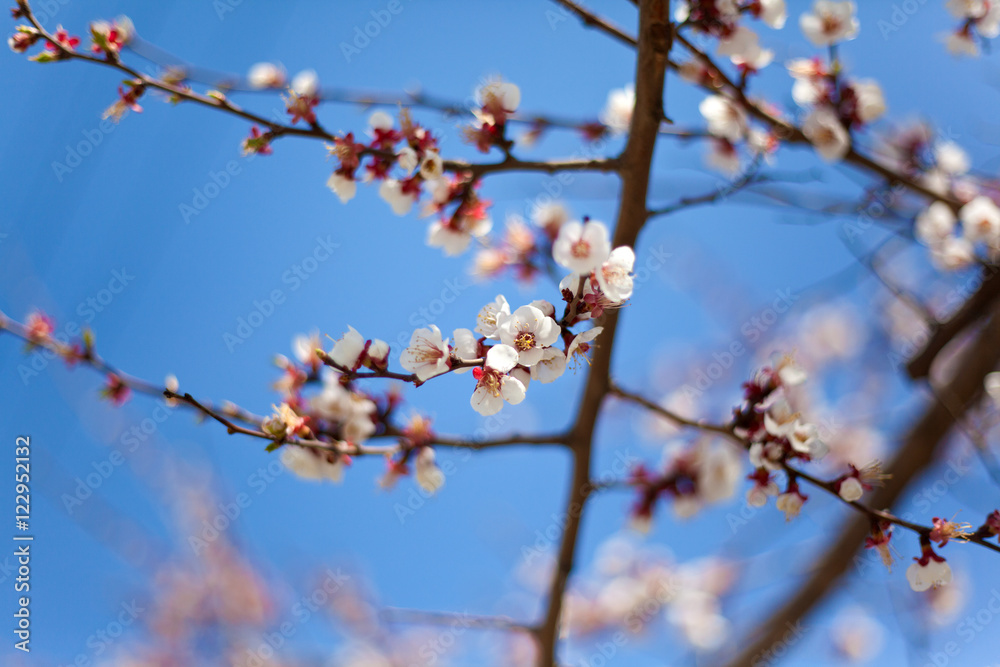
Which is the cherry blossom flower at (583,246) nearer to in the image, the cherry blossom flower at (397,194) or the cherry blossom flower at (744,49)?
the cherry blossom flower at (397,194)

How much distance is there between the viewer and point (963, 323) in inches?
75.2

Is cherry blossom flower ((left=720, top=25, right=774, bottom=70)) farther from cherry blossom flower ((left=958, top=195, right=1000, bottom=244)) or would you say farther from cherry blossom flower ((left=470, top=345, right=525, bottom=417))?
cherry blossom flower ((left=958, top=195, right=1000, bottom=244))

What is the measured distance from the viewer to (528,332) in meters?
1.11

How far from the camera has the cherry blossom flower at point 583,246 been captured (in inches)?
49.6

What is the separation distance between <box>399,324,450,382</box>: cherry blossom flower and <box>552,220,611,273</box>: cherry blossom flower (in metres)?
0.33

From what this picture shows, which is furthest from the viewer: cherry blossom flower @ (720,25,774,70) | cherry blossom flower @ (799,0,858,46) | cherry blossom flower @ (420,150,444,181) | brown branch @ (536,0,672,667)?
cherry blossom flower @ (799,0,858,46)

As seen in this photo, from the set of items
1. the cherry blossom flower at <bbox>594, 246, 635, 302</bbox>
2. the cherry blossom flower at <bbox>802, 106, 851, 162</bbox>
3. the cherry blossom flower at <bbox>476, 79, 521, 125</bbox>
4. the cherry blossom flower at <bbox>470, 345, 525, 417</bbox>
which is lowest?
the cherry blossom flower at <bbox>470, 345, 525, 417</bbox>

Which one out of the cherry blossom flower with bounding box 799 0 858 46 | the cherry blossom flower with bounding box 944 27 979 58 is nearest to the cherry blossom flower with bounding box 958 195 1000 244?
the cherry blossom flower with bounding box 944 27 979 58

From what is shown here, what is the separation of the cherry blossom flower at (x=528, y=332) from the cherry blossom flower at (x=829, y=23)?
1.63 meters

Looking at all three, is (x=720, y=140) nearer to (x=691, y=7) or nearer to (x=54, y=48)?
(x=691, y=7)

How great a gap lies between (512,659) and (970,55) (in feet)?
16.4

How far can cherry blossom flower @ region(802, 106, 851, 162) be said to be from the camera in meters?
1.98

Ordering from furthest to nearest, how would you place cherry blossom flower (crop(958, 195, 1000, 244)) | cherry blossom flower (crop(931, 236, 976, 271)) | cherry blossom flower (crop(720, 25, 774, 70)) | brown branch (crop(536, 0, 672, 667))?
cherry blossom flower (crop(931, 236, 976, 271)) < cherry blossom flower (crop(958, 195, 1000, 244)) < cherry blossom flower (crop(720, 25, 774, 70)) < brown branch (crop(536, 0, 672, 667))

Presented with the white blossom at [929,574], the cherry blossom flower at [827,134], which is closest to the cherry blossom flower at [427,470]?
the white blossom at [929,574]
